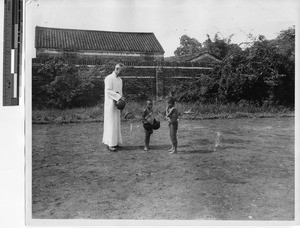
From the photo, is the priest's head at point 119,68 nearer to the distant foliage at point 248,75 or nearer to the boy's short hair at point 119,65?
the boy's short hair at point 119,65

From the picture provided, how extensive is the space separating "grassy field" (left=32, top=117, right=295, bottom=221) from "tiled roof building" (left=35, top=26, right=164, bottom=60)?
2.65ft

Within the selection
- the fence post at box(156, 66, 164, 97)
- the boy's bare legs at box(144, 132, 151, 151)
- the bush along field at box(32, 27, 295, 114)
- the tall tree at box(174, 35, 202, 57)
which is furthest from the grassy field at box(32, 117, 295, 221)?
the tall tree at box(174, 35, 202, 57)

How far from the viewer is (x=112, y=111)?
4.15m

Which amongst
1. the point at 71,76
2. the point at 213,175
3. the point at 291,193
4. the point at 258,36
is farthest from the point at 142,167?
the point at 258,36

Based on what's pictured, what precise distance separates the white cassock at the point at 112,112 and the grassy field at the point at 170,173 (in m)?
0.09

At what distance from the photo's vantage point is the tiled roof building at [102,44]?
4152mm

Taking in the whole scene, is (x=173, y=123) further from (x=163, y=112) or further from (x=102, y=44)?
(x=102, y=44)

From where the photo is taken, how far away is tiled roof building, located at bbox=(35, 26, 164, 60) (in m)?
4.15

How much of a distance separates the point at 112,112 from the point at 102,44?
2.60ft

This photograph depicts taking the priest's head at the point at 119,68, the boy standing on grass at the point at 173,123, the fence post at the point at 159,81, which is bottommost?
the boy standing on grass at the point at 173,123

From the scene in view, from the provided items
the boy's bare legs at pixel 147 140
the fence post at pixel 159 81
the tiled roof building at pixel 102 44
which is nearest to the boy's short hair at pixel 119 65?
the tiled roof building at pixel 102 44

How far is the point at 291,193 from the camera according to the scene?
3.99m

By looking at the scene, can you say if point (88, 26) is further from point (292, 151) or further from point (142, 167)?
point (292, 151)

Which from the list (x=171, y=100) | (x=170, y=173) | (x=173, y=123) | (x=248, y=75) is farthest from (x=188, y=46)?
(x=170, y=173)
